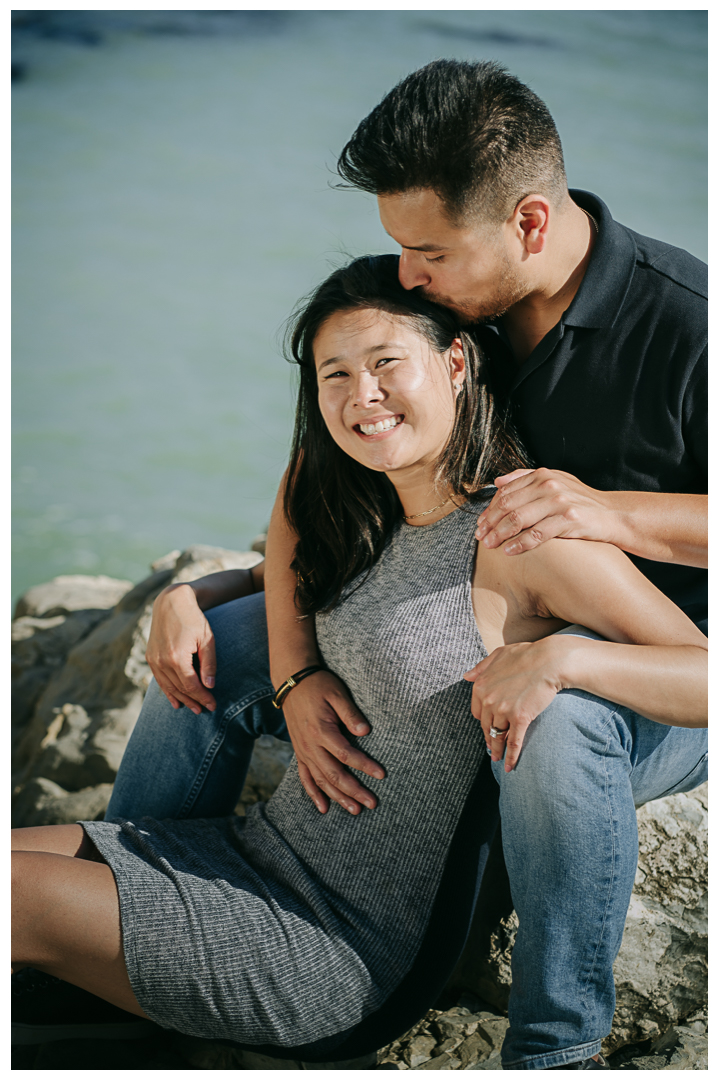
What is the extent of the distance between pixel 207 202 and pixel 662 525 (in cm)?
1654

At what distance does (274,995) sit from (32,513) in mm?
11468

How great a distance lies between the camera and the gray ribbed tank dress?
4.26 ft

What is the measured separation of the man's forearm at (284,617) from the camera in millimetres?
1683

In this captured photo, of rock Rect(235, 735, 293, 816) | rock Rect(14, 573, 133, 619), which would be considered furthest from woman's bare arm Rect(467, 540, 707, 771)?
rock Rect(14, 573, 133, 619)

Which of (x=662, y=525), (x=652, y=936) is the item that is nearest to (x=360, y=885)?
(x=652, y=936)

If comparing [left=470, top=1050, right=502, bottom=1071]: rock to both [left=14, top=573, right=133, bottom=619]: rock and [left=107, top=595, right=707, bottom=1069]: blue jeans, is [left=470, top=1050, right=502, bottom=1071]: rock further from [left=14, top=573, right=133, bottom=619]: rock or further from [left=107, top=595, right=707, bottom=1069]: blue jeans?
[left=14, top=573, right=133, bottom=619]: rock

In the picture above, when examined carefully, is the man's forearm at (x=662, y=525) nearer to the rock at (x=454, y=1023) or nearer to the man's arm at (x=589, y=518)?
the man's arm at (x=589, y=518)

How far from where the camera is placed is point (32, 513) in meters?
11.7

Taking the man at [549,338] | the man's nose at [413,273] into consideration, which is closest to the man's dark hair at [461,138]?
the man at [549,338]

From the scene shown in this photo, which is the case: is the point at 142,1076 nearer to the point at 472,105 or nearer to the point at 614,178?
the point at 472,105

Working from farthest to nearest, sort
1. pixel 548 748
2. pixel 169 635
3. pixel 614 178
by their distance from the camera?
1. pixel 614 178
2. pixel 169 635
3. pixel 548 748

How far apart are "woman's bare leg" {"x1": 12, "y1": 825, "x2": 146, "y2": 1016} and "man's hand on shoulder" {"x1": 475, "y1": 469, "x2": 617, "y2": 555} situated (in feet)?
2.93

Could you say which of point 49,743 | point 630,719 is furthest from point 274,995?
point 49,743

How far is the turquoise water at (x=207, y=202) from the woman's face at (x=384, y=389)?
1028 centimetres
